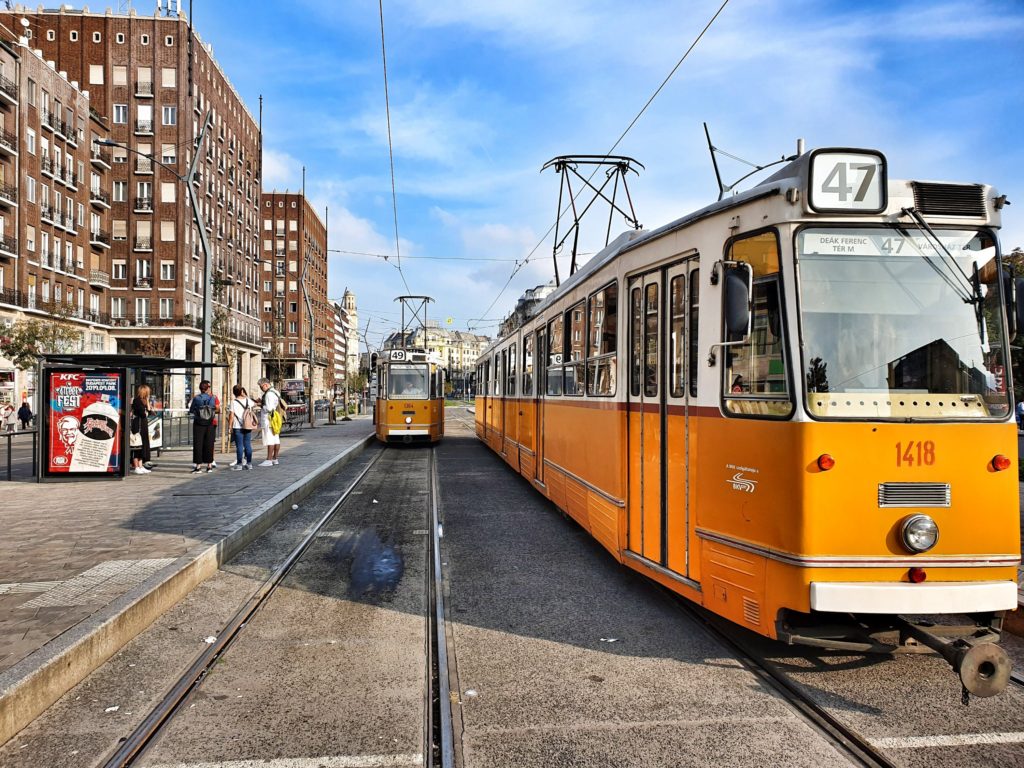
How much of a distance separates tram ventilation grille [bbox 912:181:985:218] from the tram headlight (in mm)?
1842

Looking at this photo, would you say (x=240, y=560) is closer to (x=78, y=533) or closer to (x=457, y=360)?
(x=78, y=533)

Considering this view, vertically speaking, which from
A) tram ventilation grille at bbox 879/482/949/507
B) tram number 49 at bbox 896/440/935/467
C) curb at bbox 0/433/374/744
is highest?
tram number 49 at bbox 896/440/935/467

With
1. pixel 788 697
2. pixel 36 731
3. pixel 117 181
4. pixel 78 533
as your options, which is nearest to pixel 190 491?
pixel 78 533

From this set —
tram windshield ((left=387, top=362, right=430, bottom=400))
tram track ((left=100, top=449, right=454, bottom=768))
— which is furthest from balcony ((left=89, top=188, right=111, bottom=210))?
tram track ((left=100, top=449, right=454, bottom=768))

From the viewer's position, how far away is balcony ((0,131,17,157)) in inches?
1549

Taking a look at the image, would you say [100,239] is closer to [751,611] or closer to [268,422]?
[268,422]

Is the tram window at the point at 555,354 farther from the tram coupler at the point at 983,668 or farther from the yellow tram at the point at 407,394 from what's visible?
the yellow tram at the point at 407,394

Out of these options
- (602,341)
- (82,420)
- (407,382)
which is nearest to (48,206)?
(407,382)

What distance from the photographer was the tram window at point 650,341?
610cm

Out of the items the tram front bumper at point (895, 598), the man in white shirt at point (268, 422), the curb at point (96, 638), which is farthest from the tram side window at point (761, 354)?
the man in white shirt at point (268, 422)

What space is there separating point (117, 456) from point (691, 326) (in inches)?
438

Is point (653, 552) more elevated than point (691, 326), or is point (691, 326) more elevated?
point (691, 326)

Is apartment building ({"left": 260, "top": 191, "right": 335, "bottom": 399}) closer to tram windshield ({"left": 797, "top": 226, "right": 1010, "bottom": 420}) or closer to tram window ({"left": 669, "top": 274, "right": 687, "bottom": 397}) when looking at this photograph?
tram window ({"left": 669, "top": 274, "right": 687, "bottom": 397})

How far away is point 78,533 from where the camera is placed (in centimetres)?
818
